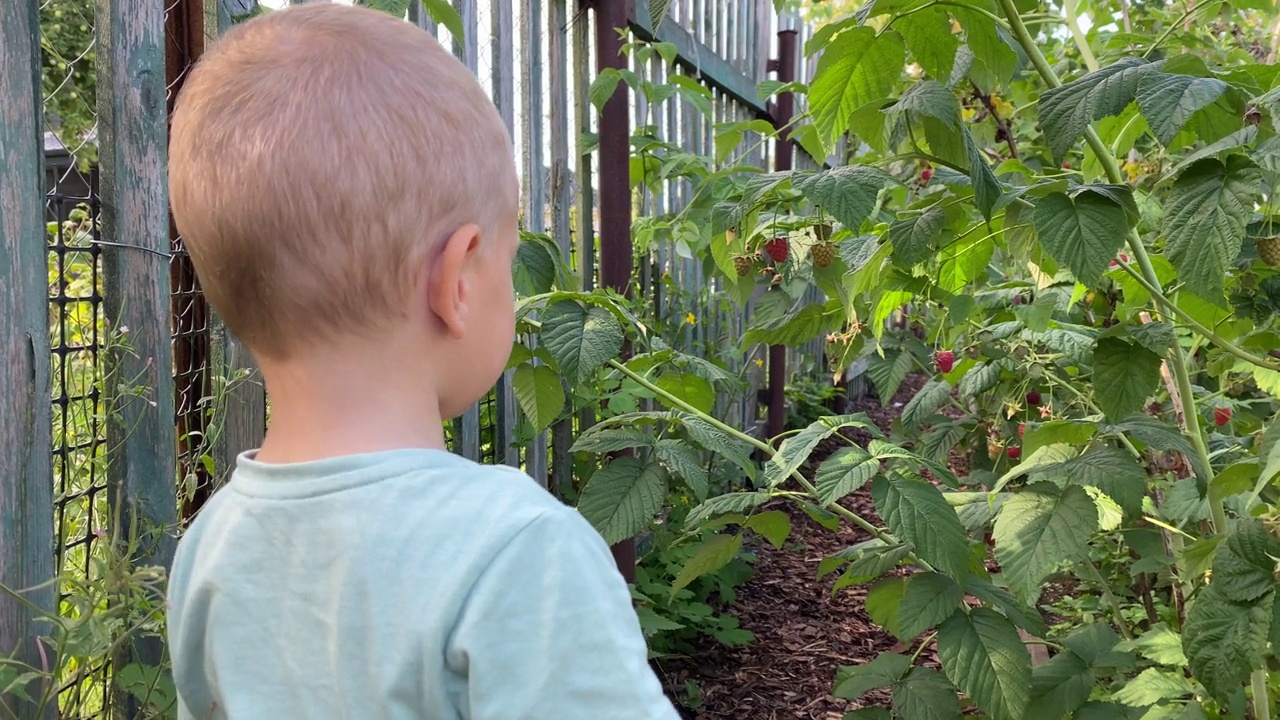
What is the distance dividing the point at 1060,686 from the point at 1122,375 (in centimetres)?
59

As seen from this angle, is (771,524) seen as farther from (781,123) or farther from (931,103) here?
(781,123)

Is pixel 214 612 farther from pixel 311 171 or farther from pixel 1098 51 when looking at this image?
pixel 1098 51

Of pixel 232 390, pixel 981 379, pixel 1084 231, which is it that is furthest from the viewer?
pixel 981 379

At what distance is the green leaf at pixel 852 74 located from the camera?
1.51 m

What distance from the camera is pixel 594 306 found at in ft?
5.68

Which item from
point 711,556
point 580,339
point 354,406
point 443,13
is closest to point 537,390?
point 580,339

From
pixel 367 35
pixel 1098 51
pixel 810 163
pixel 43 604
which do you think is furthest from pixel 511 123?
pixel 810 163

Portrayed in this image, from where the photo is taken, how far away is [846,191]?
153cm

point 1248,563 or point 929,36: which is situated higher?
point 929,36

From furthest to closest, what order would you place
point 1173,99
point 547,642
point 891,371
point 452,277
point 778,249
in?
point 891,371
point 778,249
point 1173,99
point 452,277
point 547,642

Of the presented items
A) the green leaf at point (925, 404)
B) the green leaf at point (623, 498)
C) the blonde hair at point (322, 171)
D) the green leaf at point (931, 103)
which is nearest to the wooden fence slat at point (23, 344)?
the blonde hair at point (322, 171)

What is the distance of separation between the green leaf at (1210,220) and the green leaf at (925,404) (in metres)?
1.27

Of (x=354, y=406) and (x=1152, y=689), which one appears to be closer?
(x=354, y=406)

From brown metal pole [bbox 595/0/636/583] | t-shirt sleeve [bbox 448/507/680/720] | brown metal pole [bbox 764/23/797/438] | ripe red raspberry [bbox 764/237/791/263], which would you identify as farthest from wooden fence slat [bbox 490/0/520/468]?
brown metal pole [bbox 764/23/797/438]
